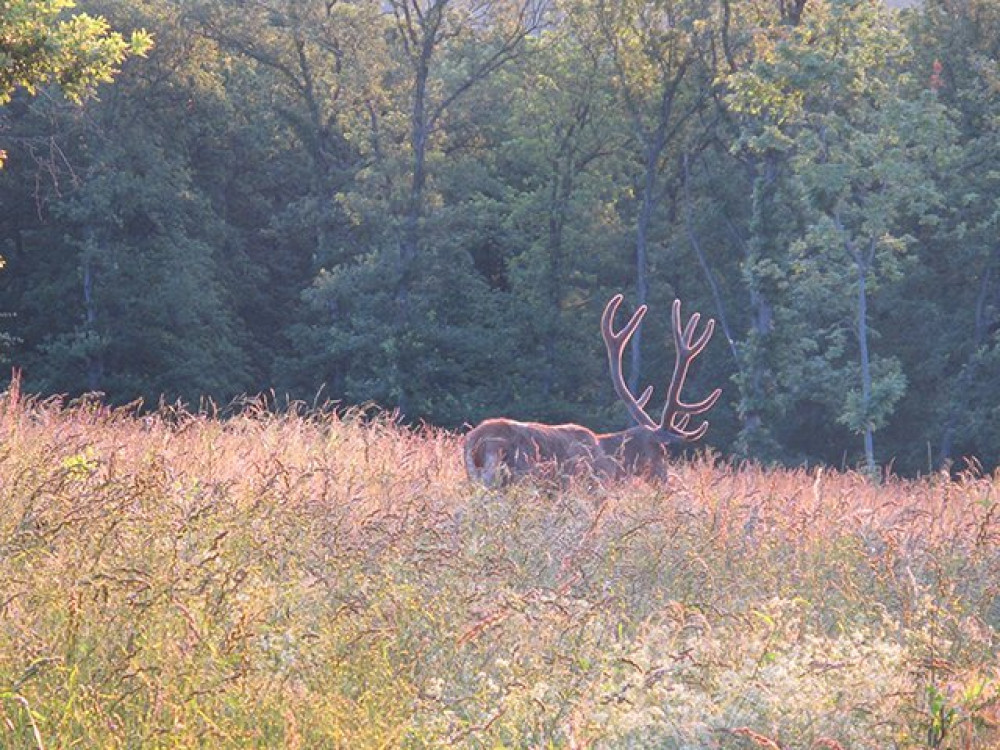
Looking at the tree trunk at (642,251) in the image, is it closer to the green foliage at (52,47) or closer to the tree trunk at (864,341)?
the tree trunk at (864,341)

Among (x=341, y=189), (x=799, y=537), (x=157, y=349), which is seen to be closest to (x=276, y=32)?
(x=341, y=189)

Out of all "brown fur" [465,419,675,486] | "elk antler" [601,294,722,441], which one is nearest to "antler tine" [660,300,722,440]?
"elk antler" [601,294,722,441]

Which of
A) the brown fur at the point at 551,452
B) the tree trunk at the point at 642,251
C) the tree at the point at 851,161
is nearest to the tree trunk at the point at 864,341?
the tree at the point at 851,161

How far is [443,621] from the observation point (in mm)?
4895

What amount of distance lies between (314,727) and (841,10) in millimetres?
25873

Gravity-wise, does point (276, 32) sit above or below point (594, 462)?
above

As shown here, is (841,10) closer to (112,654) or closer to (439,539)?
(439,539)

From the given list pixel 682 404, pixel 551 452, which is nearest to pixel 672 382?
pixel 682 404

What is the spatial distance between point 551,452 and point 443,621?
484 centimetres

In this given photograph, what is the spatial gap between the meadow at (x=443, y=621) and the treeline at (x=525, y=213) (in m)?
20.8

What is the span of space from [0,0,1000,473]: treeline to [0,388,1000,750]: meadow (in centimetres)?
2080

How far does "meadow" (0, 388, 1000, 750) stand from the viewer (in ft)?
13.3

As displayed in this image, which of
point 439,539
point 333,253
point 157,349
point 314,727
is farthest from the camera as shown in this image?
point 333,253

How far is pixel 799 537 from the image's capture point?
7277mm
